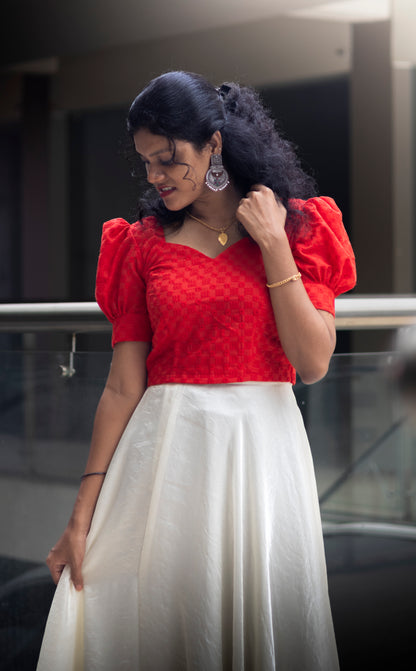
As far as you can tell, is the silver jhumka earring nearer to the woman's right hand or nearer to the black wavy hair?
the black wavy hair

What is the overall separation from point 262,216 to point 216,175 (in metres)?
0.12

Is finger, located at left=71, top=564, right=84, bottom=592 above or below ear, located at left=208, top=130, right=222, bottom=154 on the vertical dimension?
below

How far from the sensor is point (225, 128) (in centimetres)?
117

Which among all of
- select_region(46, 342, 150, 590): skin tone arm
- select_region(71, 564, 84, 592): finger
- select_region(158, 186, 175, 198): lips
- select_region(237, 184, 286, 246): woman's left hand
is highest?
select_region(158, 186, 175, 198): lips

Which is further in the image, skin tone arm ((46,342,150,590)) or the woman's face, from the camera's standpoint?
skin tone arm ((46,342,150,590))

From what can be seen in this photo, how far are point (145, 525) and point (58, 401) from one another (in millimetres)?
812

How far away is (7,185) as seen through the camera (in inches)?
285

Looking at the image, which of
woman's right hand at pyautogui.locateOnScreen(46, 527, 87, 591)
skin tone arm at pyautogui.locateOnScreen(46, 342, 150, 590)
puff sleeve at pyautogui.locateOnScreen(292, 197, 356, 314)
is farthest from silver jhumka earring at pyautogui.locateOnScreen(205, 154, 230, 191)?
woman's right hand at pyautogui.locateOnScreen(46, 527, 87, 591)

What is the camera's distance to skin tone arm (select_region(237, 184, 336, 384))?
3.55 ft

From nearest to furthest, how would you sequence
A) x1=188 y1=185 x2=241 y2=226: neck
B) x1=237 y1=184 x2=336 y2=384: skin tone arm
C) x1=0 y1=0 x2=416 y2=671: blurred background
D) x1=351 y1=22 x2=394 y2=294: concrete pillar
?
1. x1=237 y1=184 x2=336 y2=384: skin tone arm
2. x1=188 y1=185 x2=241 y2=226: neck
3. x1=0 y1=0 x2=416 y2=671: blurred background
4. x1=351 y1=22 x2=394 y2=294: concrete pillar

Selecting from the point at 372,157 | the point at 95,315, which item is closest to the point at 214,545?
the point at 95,315

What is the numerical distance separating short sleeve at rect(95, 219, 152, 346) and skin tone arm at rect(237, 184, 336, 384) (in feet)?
0.71

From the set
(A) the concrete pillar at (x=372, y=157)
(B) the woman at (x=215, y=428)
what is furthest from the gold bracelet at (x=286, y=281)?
(A) the concrete pillar at (x=372, y=157)

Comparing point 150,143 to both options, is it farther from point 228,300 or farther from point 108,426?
point 108,426
